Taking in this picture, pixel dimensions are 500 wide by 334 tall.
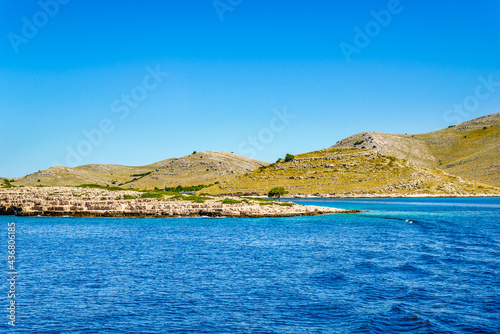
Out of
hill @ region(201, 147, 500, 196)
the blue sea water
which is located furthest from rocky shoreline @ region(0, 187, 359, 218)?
hill @ region(201, 147, 500, 196)

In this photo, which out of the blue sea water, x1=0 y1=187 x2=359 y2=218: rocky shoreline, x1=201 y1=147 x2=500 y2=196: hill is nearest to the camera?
the blue sea water

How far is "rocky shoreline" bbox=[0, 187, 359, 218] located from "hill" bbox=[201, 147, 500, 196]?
8187 cm

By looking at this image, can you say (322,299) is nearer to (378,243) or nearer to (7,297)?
(7,297)

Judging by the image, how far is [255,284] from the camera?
27.4 meters

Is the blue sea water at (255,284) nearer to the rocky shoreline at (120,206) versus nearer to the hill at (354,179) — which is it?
the rocky shoreline at (120,206)

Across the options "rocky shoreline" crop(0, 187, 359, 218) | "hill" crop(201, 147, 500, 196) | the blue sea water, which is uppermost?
"hill" crop(201, 147, 500, 196)

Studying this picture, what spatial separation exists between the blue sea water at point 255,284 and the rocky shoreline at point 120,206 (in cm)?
2555

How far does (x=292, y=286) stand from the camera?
26.9 m

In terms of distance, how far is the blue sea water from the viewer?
20.2 m

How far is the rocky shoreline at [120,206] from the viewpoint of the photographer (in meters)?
77.3

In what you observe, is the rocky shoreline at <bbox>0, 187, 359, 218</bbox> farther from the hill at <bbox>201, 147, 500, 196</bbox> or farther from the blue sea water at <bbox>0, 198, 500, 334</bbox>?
the hill at <bbox>201, 147, 500, 196</bbox>

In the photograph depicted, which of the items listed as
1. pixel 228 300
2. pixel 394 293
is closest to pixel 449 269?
pixel 394 293

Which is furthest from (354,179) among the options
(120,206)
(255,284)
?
(255,284)

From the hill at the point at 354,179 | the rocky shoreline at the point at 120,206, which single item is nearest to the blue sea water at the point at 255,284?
the rocky shoreline at the point at 120,206
